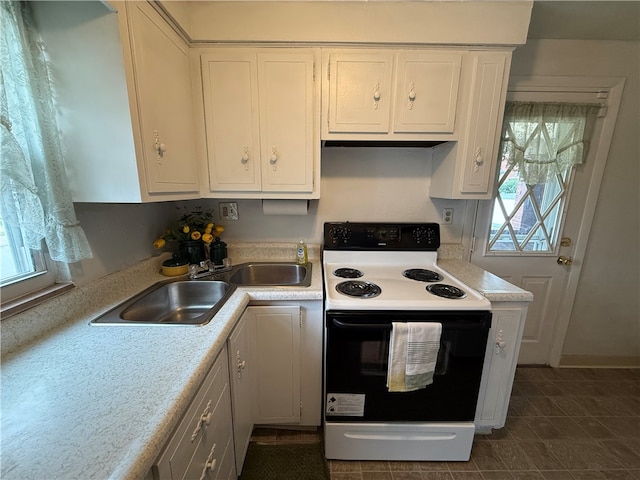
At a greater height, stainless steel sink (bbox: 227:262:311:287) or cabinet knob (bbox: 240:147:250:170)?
cabinet knob (bbox: 240:147:250:170)

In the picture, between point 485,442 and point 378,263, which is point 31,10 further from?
point 485,442

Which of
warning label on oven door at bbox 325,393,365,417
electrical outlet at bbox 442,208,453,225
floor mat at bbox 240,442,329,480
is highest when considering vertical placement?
electrical outlet at bbox 442,208,453,225

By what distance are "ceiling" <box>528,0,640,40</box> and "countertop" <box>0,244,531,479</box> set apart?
7.47 ft

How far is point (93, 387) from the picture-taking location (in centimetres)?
65

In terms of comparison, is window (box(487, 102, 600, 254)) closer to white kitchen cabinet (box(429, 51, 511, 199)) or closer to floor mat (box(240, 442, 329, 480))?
white kitchen cabinet (box(429, 51, 511, 199))

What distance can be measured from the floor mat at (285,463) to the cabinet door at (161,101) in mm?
1449

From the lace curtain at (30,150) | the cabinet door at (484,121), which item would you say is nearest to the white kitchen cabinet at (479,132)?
the cabinet door at (484,121)

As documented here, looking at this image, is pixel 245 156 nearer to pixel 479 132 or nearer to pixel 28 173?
pixel 28 173

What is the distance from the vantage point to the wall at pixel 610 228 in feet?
5.41

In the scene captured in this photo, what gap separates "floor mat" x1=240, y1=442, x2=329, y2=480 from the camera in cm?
127

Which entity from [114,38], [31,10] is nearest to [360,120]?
[114,38]

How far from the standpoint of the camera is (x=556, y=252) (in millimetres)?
1900

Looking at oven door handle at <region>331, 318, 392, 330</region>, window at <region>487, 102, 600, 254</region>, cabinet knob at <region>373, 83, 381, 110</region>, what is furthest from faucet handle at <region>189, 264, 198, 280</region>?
window at <region>487, 102, 600, 254</region>

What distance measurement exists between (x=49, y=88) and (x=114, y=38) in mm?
293
